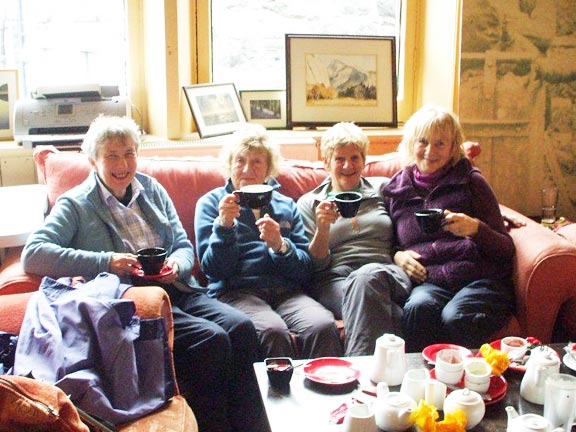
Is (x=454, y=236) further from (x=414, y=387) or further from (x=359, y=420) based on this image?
(x=359, y=420)

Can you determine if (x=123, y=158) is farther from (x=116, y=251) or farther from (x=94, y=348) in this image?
(x=94, y=348)

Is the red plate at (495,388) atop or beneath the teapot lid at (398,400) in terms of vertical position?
beneath

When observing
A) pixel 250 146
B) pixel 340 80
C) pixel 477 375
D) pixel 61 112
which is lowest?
pixel 477 375

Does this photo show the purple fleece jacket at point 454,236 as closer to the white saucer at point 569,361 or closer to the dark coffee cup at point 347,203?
the dark coffee cup at point 347,203

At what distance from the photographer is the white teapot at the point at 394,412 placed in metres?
1.55

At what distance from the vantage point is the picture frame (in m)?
3.57

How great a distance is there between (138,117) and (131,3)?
0.55 m

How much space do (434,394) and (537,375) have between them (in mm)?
265

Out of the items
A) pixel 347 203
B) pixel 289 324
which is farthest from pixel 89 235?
pixel 347 203

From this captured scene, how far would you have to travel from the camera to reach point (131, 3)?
346 cm

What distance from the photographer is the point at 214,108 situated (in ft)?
11.0

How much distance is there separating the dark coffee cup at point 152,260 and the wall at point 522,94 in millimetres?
1831

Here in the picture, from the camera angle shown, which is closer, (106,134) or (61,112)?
(106,134)

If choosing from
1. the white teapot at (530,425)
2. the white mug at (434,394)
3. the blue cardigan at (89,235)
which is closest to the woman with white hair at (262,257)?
the blue cardigan at (89,235)
